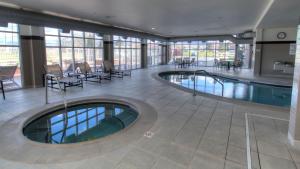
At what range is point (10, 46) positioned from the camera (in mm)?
6336

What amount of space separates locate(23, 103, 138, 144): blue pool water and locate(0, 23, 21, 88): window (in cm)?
333

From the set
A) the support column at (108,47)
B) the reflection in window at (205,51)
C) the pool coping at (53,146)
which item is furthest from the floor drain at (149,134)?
the reflection in window at (205,51)

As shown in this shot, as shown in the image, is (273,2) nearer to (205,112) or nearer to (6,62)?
(205,112)

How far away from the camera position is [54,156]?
2.49 meters

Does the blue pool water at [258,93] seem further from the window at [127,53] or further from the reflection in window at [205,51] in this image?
the reflection in window at [205,51]

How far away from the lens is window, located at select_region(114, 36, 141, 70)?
1206 centimetres

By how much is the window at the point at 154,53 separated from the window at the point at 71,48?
594 cm

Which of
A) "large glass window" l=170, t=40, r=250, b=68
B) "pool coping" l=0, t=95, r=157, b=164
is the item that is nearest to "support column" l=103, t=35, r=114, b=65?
"pool coping" l=0, t=95, r=157, b=164

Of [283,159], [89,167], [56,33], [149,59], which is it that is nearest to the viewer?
[89,167]

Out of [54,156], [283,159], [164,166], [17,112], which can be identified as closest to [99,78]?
[17,112]

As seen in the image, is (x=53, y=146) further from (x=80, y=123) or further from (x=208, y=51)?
(x=208, y=51)

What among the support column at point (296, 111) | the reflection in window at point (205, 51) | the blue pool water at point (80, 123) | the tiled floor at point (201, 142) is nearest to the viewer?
→ the tiled floor at point (201, 142)

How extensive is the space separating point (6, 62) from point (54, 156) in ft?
18.3

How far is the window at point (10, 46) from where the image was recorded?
6.16m
